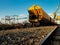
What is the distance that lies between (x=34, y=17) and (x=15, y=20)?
13.3m

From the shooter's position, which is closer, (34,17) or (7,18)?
(34,17)

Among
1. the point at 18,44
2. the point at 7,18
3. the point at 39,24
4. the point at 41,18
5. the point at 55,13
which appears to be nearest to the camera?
the point at 18,44

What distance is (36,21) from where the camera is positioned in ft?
66.7

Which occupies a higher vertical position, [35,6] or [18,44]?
[35,6]

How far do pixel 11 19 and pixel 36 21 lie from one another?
1390 centimetres

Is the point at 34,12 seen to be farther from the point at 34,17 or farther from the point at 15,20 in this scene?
the point at 15,20

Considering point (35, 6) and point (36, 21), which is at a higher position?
point (35, 6)

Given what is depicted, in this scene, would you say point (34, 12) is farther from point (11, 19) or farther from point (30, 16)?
point (11, 19)

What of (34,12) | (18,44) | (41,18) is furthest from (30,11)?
(18,44)

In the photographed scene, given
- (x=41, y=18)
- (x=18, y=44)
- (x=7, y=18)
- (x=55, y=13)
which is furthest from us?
(x=55, y=13)

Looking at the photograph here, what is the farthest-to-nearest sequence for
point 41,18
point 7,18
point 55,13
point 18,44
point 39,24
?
point 55,13
point 7,18
point 39,24
point 41,18
point 18,44

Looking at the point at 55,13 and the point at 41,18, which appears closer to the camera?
the point at 41,18

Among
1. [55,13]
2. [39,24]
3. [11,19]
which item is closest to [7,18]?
[11,19]

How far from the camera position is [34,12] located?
2042 centimetres
